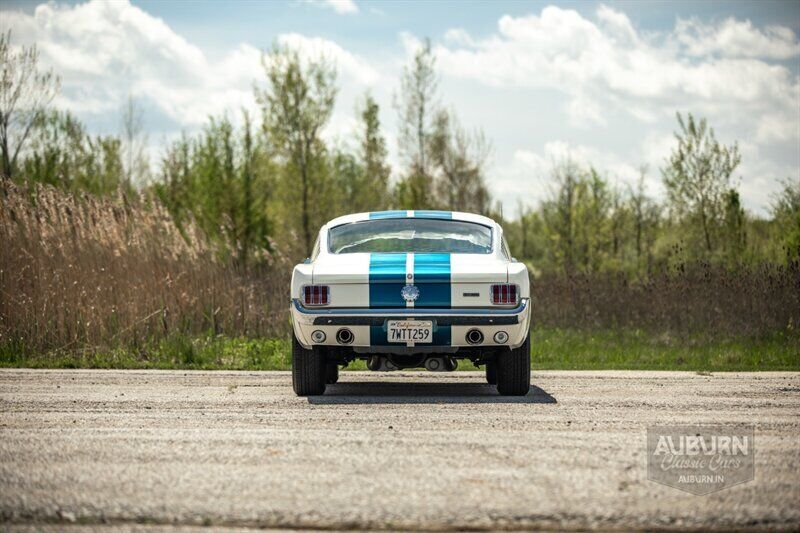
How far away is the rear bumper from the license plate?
4cm

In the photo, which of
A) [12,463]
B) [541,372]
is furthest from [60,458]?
[541,372]

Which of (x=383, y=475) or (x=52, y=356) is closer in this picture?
(x=383, y=475)

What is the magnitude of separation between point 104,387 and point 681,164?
31.0 m

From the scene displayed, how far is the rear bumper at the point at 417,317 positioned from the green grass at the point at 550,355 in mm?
4489

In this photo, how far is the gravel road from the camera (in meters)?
4.67

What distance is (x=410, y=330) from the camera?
29.1ft

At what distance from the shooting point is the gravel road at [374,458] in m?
4.67

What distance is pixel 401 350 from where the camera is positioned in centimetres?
895

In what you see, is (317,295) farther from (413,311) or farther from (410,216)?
(410,216)

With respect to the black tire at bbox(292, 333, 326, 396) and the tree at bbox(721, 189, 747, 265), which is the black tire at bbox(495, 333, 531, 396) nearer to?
the black tire at bbox(292, 333, 326, 396)

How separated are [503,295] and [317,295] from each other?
1.59 m

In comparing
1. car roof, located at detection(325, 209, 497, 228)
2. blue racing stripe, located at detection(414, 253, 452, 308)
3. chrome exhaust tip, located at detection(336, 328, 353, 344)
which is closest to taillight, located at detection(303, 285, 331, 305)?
chrome exhaust tip, located at detection(336, 328, 353, 344)

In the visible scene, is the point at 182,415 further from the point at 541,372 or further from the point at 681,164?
the point at 681,164

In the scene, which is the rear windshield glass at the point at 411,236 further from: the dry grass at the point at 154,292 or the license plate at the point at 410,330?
the dry grass at the point at 154,292
